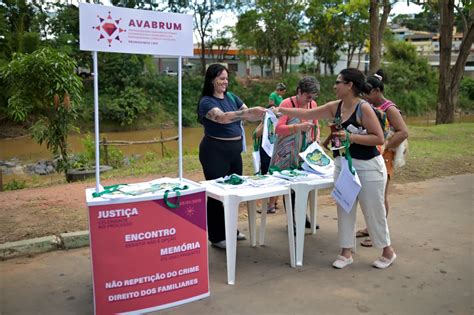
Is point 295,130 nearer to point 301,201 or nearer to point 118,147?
point 301,201

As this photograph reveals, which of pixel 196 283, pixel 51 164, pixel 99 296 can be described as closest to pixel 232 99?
pixel 196 283

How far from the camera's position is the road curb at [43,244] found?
13.8ft

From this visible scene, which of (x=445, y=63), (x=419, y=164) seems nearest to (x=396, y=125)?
(x=419, y=164)

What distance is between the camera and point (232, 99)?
427 cm

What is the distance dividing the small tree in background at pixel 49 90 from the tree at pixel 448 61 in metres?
12.6

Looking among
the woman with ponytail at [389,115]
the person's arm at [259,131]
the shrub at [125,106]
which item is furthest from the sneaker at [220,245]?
the shrub at [125,106]

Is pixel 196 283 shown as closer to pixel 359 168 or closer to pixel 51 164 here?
pixel 359 168

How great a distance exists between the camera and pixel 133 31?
3.15 meters

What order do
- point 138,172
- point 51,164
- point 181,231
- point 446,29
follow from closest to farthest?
point 181,231 → point 138,172 → point 51,164 → point 446,29

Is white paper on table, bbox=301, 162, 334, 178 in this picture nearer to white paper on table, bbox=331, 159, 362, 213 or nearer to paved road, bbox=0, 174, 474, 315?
white paper on table, bbox=331, 159, 362, 213

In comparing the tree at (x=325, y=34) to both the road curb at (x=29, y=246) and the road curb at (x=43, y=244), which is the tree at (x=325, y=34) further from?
the road curb at (x=29, y=246)

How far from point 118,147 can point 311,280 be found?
14.0m

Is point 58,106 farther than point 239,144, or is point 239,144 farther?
point 58,106

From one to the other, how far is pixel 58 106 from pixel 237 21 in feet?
70.1
